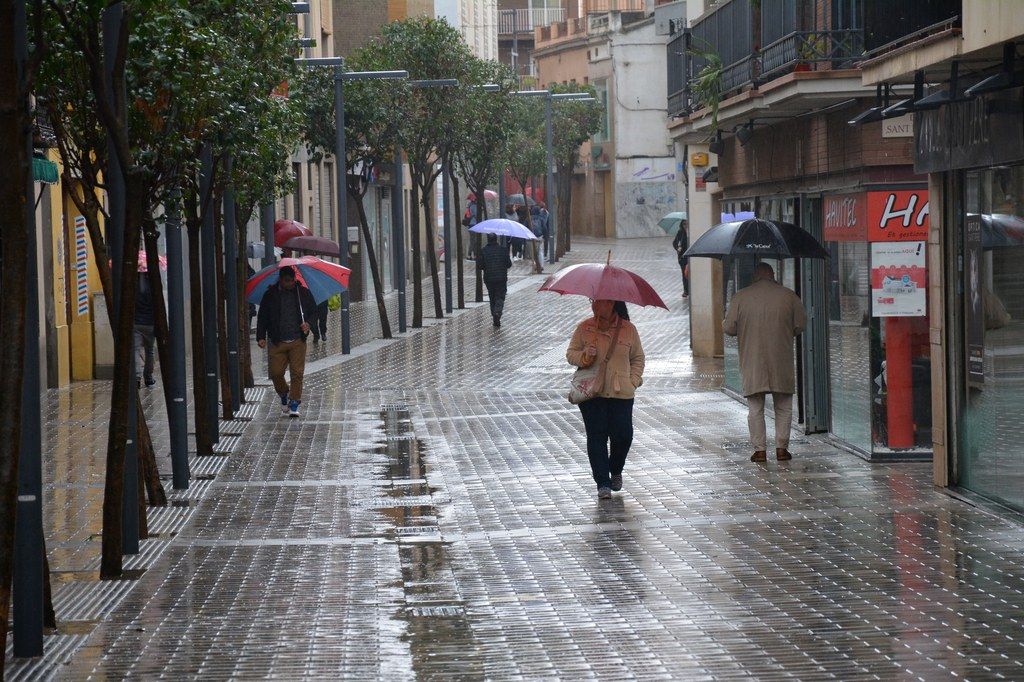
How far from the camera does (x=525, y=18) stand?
315 feet

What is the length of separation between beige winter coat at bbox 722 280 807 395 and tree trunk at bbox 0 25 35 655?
818 cm

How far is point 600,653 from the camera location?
752cm

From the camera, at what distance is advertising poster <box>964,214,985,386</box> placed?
38.5 ft

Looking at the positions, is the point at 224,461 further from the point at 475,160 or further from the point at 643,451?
the point at 475,160

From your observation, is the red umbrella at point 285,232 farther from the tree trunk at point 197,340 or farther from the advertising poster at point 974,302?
the advertising poster at point 974,302

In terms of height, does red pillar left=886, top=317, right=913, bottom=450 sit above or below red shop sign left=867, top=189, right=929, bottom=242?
below

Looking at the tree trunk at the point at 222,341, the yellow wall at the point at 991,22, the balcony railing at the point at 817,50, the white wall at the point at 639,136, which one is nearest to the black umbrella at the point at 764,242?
the balcony railing at the point at 817,50

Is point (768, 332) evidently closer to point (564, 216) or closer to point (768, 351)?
point (768, 351)

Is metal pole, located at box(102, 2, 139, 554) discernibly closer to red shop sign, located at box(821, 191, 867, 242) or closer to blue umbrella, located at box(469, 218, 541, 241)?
red shop sign, located at box(821, 191, 867, 242)

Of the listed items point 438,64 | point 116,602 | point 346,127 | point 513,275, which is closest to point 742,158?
point 116,602

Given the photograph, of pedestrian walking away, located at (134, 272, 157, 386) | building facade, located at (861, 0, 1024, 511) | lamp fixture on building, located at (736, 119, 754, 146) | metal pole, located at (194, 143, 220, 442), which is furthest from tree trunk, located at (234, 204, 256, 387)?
building facade, located at (861, 0, 1024, 511)

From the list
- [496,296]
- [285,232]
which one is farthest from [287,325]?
[496,296]

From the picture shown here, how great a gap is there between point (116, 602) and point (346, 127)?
25.2m

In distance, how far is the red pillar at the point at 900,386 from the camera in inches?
550
